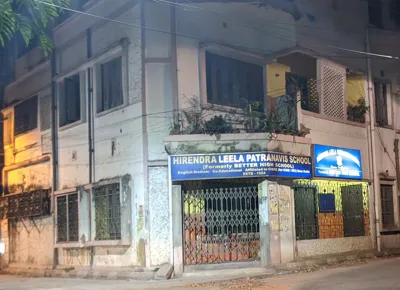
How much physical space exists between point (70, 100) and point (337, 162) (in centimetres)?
834

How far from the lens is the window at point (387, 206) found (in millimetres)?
17500

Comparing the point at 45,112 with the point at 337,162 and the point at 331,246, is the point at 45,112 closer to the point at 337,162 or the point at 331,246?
the point at 337,162

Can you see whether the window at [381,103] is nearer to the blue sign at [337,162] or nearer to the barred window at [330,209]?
the blue sign at [337,162]

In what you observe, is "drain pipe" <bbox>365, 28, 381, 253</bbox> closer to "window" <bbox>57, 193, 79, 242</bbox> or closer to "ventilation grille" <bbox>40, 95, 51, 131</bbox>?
"window" <bbox>57, 193, 79, 242</bbox>

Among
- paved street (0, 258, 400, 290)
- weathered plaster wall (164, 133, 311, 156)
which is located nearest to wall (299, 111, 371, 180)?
weathered plaster wall (164, 133, 311, 156)

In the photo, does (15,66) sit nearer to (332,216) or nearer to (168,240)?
(168,240)

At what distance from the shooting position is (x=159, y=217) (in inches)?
521

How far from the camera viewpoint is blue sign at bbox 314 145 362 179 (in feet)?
49.2

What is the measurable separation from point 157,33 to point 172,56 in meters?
0.72

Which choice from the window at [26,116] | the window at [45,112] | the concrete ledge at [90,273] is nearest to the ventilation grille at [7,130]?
the window at [26,116]

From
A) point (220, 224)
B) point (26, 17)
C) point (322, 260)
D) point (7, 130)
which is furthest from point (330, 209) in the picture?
point (7, 130)

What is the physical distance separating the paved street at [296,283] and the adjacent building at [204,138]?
994 millimetres

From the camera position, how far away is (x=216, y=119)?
44.3 ft

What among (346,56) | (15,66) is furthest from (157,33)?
(15,66)
